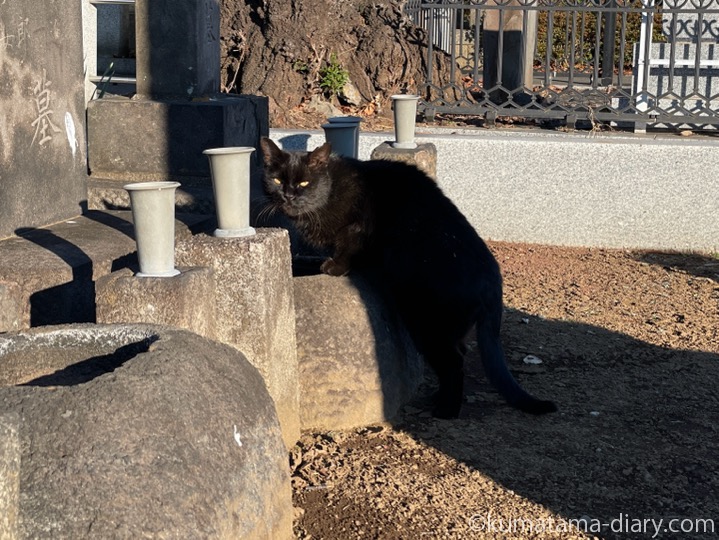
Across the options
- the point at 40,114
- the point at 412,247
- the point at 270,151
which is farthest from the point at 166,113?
the point at 412,247

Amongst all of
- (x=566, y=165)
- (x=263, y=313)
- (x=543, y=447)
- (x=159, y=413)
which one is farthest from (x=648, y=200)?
(x=159, y=413)

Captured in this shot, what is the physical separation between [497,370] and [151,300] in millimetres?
1705

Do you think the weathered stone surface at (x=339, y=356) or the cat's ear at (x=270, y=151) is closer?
the weathered stone surface at (x=339, y=356)

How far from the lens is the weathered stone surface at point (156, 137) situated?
5.82 m

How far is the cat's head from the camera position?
15.7 feet

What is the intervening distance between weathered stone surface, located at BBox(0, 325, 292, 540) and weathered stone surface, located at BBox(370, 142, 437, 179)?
11.3ft

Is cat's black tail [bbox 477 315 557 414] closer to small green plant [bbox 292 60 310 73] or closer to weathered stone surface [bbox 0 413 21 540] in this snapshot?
weathered stone surface [bbox 0 413 21 540]

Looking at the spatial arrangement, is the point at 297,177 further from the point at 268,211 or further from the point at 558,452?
the point at 558,452

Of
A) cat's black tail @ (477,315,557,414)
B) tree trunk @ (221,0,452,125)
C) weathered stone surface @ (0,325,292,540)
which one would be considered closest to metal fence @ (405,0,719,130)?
tree trunk @ (221,0,452,125)

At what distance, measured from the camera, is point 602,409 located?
4.85 meters

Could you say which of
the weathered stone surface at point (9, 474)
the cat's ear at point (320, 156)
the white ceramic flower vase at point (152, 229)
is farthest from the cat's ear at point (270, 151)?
the weathered stone surface at point (9, 474)

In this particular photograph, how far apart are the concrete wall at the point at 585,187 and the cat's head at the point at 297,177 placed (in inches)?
140

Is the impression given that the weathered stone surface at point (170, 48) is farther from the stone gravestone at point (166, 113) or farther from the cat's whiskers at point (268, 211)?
the cat's whiskers at point (268, 211)

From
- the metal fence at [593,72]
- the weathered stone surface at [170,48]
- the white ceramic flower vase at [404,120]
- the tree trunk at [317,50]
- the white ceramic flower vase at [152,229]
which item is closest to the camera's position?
the white ceramic flower vase at [152,229]
